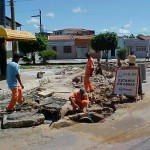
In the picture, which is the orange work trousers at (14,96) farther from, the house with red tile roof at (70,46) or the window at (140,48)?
the window at (140,48)

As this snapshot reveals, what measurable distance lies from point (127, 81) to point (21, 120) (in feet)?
15.2

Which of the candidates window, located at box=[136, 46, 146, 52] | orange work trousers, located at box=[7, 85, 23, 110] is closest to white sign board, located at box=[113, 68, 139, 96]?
orange work trousers, located at box=[7, 85, 23, 110]

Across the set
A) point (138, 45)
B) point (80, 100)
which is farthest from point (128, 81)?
point (138, 45)

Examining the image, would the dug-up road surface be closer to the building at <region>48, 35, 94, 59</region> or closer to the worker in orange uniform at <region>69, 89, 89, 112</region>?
the worker in orange uniform at <region>69, 89, 89, 112</region>

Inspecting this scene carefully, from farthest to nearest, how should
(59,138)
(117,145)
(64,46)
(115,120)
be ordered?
(64,46), (115,120), (59,138), (117,145)

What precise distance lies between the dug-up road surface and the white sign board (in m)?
2.15

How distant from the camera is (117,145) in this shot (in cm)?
817

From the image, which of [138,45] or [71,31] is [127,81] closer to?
[138,45]

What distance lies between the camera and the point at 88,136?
8945 mm

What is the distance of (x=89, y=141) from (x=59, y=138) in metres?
0.74

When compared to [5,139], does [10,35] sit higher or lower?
higher

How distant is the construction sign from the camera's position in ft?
42.5

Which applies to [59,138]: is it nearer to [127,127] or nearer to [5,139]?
[5,139]

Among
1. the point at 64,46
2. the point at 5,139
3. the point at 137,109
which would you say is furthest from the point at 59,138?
the point at 64,46
